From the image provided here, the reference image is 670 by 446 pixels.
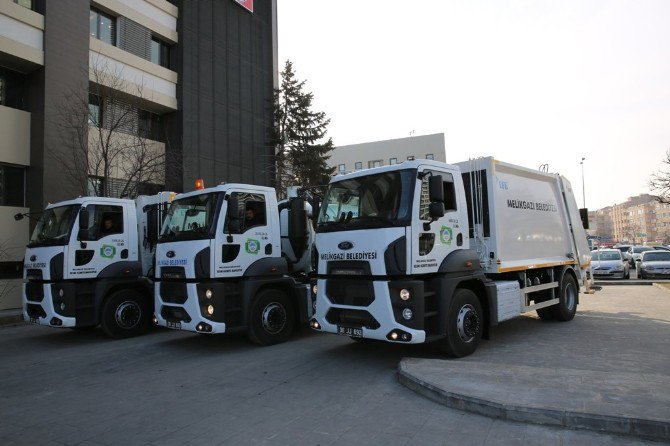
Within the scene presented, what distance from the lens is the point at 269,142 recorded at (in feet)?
96.2

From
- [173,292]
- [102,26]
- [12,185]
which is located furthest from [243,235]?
[102,26]

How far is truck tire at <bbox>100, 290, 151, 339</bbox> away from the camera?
9.58 meters

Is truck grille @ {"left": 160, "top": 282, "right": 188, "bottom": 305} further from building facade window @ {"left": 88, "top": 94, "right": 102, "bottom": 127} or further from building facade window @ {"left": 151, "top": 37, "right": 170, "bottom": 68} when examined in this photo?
building facade window @ {"left": 151, "top": 37, "right": 170, "bottom": 68}

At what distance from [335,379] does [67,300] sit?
19.3 ft

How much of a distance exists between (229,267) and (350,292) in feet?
8.14

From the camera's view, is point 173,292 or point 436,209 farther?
point 173,292

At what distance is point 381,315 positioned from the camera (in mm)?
6324

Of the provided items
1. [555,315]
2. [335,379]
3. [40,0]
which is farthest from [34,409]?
[40,0]

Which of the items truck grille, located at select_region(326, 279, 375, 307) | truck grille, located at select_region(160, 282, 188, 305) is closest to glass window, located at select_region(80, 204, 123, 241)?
truck grille, located at select_region(160, 282, 188, 305)

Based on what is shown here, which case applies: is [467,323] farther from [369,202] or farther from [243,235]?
[243,235]

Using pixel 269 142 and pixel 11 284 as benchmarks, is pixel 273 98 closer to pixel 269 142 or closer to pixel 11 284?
pixel 269 142

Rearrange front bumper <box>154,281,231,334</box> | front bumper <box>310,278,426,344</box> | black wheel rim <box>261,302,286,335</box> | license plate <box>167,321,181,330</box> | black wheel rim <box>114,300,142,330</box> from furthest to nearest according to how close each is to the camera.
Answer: black wheel rim <box>114,300,142,330</box> < black wheel rim <box>261,302,286,335</box> < license plate <box>167,321,181,330</box> < front bumper <box>154,281,231,334</box> < front bumper <box>310,278,426,344</box>

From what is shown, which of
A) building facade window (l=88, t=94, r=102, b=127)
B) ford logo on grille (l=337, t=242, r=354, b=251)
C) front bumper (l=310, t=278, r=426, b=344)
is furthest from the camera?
building facade window (l=88, t=94, r=102, b=127)

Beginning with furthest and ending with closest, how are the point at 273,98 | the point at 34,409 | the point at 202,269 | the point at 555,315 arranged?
the point at 273,98 → the point at 555,315 → the point at 202,269 → the point at 34,409
